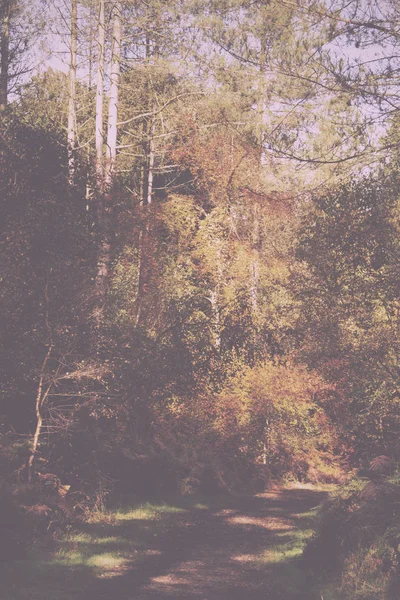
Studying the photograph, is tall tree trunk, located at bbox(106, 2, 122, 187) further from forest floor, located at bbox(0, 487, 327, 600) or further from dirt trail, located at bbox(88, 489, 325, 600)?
dirt trail, located at bbox(88, 489, 325, 600)

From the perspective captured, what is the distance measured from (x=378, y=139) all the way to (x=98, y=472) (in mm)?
8323

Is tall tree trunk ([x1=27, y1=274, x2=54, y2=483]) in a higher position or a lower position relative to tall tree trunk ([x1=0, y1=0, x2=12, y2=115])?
lower

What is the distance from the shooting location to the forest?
10.8m

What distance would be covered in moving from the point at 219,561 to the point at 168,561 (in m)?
1.05

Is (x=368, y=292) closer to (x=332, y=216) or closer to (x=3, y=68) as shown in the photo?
(x=332, y=216)

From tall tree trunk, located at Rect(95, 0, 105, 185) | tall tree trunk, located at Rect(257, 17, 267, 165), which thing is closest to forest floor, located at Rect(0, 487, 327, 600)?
tall tree trunk, located at Rect(257, 17, 267, 165)

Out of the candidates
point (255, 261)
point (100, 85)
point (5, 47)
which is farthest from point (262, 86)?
point (255, 261)

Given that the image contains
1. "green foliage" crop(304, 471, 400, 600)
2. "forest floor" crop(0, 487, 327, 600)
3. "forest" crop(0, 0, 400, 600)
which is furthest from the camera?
"forest" crop(0, 0, 400, 600)

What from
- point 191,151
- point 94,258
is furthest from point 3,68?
point 191,151

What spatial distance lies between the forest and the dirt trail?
3.3 inches

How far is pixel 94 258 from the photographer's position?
14.2 metres

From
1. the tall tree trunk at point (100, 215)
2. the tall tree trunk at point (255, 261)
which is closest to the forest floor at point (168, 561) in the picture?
the tall tree trunk at point (100, 215)

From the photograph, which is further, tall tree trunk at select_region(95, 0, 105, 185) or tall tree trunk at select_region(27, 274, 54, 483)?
tall tree trunk at select_region(95, 0, 105, 185)

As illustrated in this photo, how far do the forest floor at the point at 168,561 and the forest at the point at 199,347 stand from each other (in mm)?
62
